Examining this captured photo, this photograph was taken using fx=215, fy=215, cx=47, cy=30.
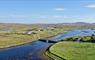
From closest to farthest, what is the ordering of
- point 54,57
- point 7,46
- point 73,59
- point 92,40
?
1. point 73,59
2. point 54,57
3. point 7,46
4. point 92,40

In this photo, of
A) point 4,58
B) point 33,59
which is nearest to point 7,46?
point 4,58

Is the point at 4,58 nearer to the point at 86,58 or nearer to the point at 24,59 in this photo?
the point at 24,59

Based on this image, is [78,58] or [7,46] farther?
[7,46]

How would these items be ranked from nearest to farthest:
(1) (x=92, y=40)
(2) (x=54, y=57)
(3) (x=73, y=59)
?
1. (3) (x=73, y=59)
2. (2) (x=54, y=57)
3. (1) (x=92, y=40)

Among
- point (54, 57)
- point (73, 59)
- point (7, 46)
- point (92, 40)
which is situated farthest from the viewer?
point (92, 40)

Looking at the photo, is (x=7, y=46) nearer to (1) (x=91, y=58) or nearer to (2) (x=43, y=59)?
(2) (x=43, y=59)

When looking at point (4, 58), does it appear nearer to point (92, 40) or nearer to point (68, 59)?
point (68, 59)

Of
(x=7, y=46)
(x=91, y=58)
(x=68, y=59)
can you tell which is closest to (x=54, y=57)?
(x=68, y=59)

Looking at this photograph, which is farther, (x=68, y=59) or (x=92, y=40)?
(x=92, y=40)
